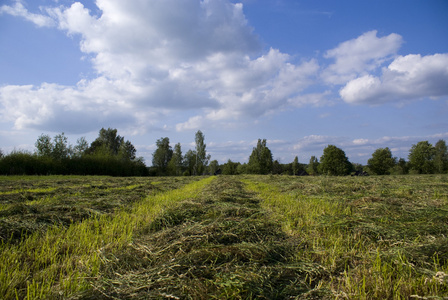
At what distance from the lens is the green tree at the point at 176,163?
6719 centimetres

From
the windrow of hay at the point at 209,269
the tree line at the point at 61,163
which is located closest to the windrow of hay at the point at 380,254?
the windrow of hay at the point at 209,269

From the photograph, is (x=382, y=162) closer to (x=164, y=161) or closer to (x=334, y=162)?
(x=334, y=162)

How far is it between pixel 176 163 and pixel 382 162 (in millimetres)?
54254

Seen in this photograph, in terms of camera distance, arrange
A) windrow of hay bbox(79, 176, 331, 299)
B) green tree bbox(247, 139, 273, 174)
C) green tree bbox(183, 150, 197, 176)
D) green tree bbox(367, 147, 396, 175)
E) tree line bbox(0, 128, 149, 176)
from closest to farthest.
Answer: windrow of hay bbox(79, 176, 331, 299), tree line bbox(0, 128, 149, 176), green tree bbox(367, 147, 396, 175), green tree bbox(247, 139, 273, 174), green tree bbox(183, 150, 197, 176)

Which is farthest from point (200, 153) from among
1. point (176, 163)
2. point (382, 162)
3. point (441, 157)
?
point (441, 157)

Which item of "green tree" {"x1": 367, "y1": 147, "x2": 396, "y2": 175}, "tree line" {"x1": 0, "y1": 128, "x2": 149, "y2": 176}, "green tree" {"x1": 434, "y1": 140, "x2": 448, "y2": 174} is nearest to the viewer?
"tree line" {"x1": 0, "y1": 128, "x2": 149, "y2": 176}

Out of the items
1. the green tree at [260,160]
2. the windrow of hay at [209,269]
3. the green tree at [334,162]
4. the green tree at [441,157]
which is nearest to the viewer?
the windrow of hay at [209,269]

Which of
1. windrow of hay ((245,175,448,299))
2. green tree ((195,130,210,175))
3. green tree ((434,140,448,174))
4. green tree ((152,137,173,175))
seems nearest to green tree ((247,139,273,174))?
green tree ((195,130,210,175))

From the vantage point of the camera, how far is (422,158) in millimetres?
54906

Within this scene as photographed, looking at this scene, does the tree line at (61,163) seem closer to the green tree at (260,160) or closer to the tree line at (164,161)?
the tree line at (164,161)

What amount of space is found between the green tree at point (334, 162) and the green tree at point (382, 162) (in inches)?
283

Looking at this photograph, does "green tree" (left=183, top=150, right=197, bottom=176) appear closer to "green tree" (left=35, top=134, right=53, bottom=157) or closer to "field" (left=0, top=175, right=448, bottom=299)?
"green tree" (left=35, top=134, right=53, bottom=157)

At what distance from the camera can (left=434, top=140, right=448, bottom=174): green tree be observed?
52.9 meters

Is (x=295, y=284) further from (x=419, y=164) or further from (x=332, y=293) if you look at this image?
(x=419, y=164)
